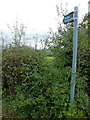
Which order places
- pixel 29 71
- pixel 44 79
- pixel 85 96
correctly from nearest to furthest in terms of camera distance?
pixel 85 96
pixel 44 79
pixel 29 71

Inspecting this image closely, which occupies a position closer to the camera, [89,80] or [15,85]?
[89,80]

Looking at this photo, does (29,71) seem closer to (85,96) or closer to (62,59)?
(62,59)

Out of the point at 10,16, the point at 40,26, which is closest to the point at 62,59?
the point at 40,26

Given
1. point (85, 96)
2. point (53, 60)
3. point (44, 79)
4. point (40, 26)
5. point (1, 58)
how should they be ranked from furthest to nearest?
point (40, 26) → point (1, 58) → point (53, 60) → point (44, 79) → point (85, 96)

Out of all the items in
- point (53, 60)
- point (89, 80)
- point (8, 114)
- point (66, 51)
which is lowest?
point (8, 114)

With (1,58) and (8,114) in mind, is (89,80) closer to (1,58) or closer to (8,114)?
(8,114)

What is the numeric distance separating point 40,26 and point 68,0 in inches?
34.5

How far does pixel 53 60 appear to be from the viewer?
239cm

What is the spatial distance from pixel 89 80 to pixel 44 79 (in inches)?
33.0

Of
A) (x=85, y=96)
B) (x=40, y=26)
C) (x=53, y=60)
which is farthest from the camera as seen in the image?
(x=40, y=26)

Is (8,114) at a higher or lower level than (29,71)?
lower

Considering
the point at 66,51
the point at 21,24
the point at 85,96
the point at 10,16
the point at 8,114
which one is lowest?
the point at 8,114

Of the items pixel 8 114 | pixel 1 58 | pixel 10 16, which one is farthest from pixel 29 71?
pixel 10 16

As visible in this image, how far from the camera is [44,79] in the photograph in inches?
87.0
